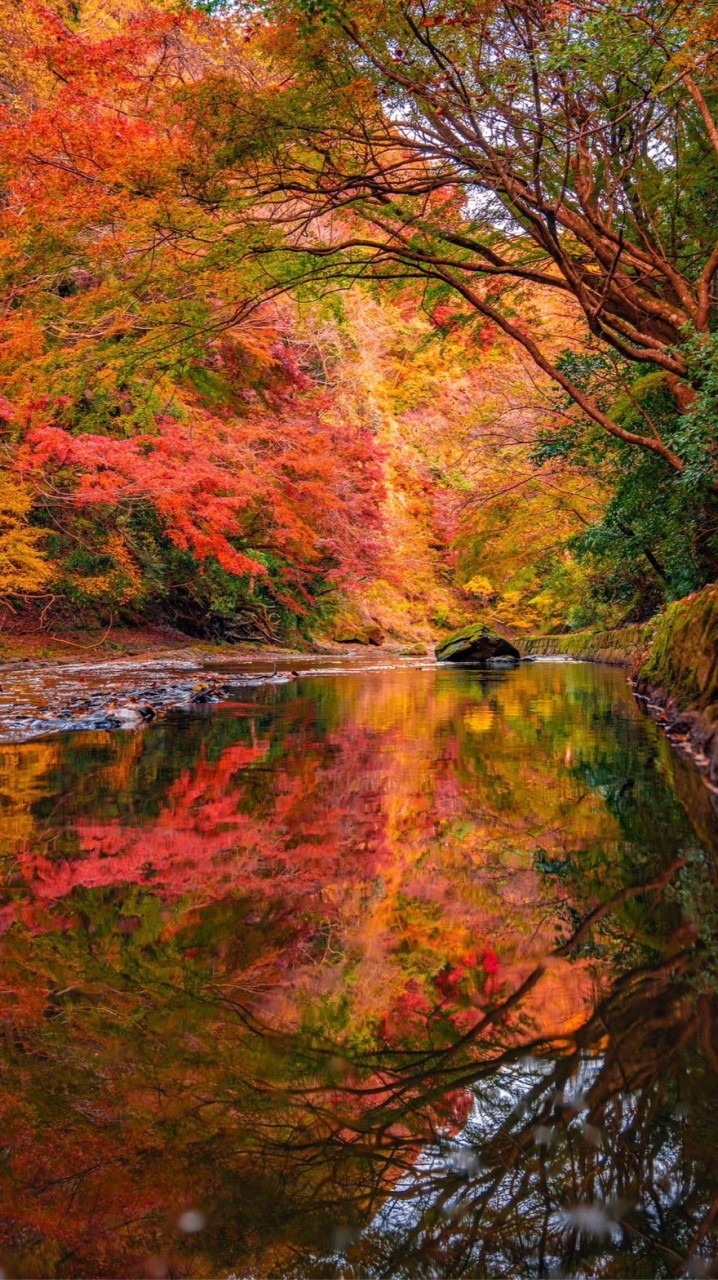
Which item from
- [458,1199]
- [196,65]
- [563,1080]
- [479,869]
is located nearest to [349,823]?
[479,869]

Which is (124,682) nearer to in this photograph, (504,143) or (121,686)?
(121,686)

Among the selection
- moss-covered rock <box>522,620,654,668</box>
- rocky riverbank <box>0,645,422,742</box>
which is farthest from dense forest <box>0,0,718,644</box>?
rocky riverbank <box>0,645,422,742</box>

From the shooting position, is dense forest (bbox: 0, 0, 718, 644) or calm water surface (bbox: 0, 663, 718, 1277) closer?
calm water surface (bbox: 0, 663, 718, 1277)

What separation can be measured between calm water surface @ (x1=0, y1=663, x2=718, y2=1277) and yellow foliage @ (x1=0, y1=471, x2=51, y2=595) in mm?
9577

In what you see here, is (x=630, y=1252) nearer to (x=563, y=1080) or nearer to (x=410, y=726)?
(x=563, y=1080)

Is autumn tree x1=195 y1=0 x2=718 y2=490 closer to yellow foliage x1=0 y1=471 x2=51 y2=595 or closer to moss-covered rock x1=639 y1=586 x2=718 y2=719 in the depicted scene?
moss-covered rock x1=639 y1=586 x2=718 y2=719

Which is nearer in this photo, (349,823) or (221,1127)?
(221,1127)

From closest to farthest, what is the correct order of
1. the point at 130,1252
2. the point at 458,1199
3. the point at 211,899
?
the point at 130,1252 < the point at 458,1199 < the point at 211,899

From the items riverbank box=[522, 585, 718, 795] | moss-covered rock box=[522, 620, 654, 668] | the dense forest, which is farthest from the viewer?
moss-covered rock box=[522, 620, 654, 668]

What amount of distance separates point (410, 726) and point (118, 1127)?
5.55 metres

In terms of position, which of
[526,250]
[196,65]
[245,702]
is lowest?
[245,702]

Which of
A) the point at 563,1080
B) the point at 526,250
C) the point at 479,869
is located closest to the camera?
the point at 563,1080

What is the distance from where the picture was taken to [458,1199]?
3.91 ft

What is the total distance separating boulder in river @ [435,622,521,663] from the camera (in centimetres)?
1977
